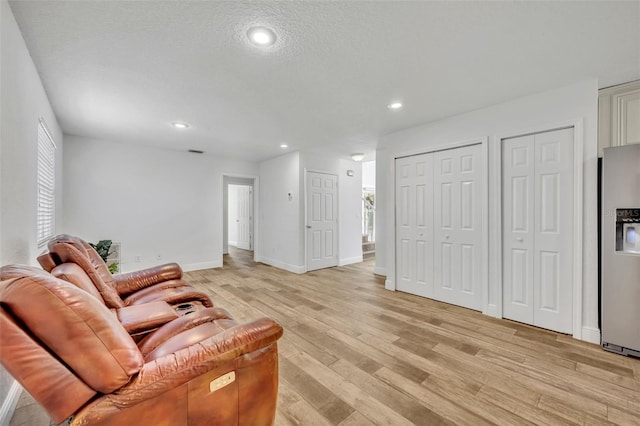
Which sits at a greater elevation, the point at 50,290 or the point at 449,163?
the point at 449,163

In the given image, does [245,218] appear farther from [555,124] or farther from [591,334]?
[591,334]

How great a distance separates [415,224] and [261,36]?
3042mm

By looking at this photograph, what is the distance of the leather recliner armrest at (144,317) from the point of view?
1.65 meters

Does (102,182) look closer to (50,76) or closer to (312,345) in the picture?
(50,76)

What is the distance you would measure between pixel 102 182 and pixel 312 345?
461cm

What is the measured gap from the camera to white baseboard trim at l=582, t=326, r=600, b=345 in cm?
242

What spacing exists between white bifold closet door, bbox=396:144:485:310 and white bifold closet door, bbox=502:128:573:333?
31 centimetres

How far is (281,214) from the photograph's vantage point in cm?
574

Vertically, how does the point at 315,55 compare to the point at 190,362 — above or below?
above

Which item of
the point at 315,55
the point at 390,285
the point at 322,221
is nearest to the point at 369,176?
the point at 322,221

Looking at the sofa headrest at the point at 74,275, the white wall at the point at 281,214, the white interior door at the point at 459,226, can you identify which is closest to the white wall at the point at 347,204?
the white wall at the point at 281,214

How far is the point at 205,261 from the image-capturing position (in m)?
5.64

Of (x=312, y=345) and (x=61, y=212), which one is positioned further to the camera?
(x=61, y=212)

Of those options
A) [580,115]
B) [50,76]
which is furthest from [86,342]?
[580,115]
